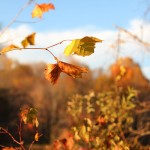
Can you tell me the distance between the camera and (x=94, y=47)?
213 centimetres

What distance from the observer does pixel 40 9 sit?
2.77 m

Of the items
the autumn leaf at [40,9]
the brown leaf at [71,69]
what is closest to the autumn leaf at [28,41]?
the autumn leaf at [40,9]

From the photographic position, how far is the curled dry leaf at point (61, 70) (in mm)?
2098

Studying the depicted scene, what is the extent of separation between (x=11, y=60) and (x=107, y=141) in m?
51.5

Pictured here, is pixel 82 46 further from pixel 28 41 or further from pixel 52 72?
pixel 28 41

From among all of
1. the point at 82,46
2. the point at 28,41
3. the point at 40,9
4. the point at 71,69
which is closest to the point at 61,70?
the point at 71,69

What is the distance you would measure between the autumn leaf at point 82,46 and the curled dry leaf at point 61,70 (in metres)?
0.08

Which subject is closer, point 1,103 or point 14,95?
point 1,103

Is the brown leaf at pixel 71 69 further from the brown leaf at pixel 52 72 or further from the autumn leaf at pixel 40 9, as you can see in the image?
the autumn leaf at pixel 40 9

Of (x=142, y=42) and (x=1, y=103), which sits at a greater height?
(x=142, y=42)

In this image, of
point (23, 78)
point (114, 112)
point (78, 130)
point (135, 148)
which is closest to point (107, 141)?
point (78, 130)

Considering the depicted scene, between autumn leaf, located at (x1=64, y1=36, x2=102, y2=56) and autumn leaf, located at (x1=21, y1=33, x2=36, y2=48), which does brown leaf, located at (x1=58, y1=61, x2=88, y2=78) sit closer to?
autumn leaf, located at (x1=64, y1=36, x2=102, y2=56)

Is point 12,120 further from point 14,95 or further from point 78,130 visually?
point 78,130

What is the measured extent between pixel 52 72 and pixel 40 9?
74cm
